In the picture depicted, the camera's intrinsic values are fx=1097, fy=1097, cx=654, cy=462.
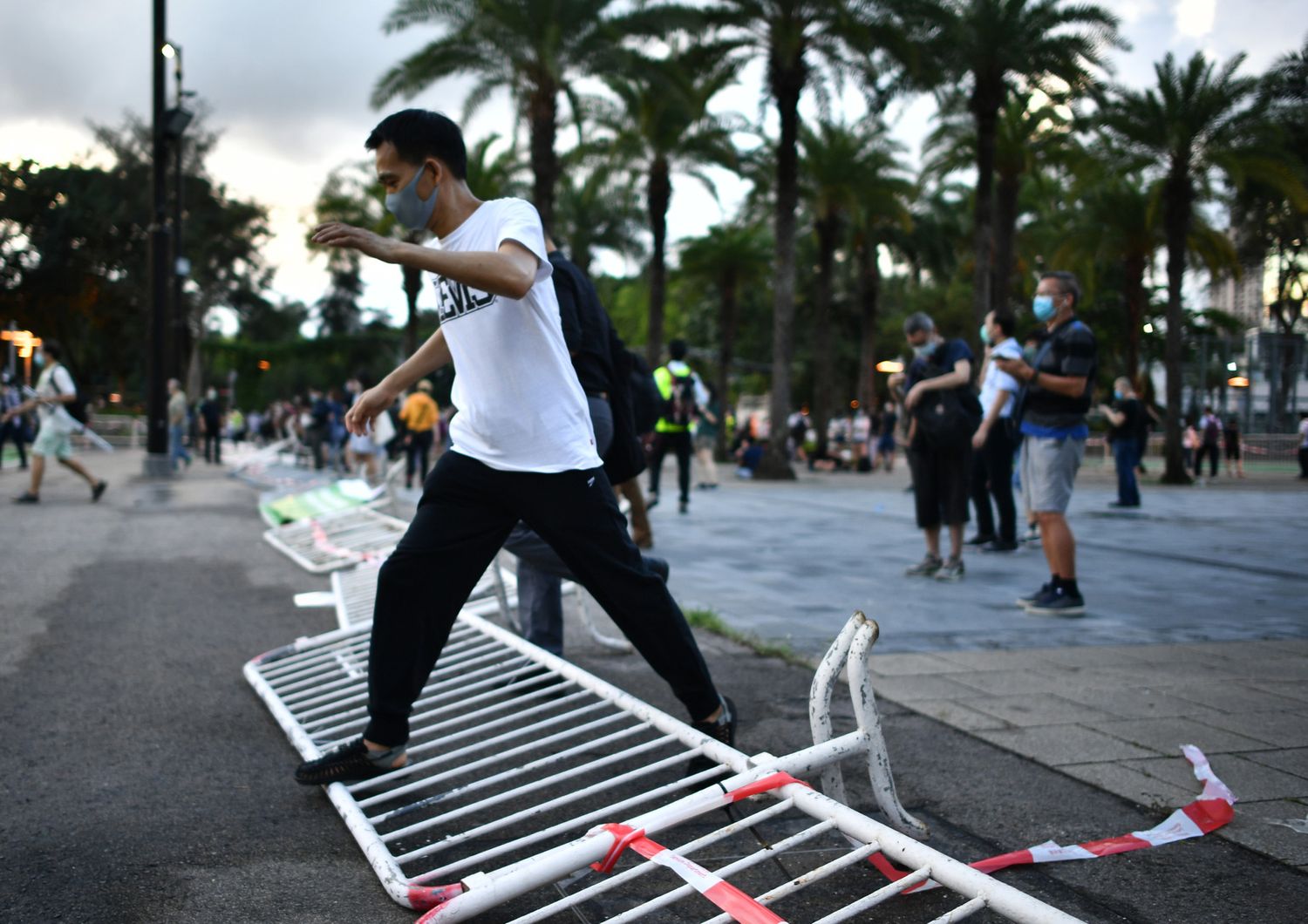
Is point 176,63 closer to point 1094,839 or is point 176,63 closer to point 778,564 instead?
point 778,564

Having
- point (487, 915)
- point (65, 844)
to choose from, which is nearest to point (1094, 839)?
point (487, 915)

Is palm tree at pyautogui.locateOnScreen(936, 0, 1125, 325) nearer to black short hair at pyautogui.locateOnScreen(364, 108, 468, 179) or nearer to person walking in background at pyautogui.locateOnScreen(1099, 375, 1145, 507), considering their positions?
person walking in background at pyautogui.locateOnScreen(1099, 375, 1145, 507)

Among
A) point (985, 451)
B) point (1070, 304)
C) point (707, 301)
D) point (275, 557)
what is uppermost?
point (707, 301)

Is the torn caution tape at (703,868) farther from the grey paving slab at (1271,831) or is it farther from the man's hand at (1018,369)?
the man's hand at (1018,369)

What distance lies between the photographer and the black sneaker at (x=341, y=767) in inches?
121

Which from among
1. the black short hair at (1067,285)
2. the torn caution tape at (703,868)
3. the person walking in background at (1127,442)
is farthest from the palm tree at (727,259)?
the torn caution tape at (703,868)

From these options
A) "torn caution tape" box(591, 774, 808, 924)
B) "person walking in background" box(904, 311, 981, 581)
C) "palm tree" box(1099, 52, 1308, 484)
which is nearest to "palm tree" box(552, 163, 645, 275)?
"palm tree" box(1099, 52, 1308, 484)

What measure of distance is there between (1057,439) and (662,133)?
20.9 m

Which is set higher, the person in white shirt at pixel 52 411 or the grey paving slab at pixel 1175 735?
the person in white shirt at pixel 52 411

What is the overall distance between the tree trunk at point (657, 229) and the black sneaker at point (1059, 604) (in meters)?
20.8

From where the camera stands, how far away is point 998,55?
20.9 m

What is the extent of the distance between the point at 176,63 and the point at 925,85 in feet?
45.7

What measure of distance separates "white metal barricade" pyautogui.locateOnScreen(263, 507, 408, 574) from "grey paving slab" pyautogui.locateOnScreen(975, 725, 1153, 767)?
4.77 meters

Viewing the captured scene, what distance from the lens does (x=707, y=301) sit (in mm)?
53750
